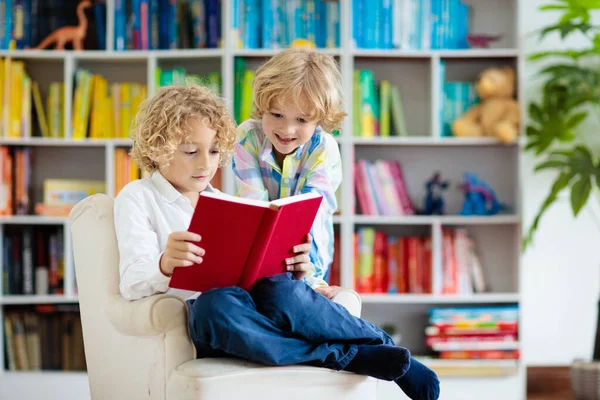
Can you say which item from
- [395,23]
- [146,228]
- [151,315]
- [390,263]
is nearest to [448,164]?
[390,263]

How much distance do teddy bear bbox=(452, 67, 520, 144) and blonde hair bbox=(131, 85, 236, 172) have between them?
1687 mm

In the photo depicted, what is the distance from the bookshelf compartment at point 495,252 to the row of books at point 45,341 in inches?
64.9

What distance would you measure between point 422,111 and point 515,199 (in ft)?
1.82

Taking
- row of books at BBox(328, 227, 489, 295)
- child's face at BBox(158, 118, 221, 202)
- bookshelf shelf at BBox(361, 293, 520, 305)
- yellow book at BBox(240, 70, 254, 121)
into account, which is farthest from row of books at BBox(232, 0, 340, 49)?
child's face at BBox(158, 118, 221, 202)

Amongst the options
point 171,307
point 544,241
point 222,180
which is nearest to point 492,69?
point 544,241

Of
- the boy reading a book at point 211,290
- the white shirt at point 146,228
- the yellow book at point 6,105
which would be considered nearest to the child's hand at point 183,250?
the boy reading a book at point 211,290

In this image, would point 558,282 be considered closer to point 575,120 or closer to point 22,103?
point 575,120

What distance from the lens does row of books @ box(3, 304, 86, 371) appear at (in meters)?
3.48

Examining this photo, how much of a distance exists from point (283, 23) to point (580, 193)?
137 centimetres

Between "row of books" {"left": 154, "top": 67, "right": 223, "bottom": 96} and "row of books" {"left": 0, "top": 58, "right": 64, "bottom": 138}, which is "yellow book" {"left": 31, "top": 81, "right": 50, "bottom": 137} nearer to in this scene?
"row of books" {"left": 0, "top": 58, "right": 64, "bottom": 138}

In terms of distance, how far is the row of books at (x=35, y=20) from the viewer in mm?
3479

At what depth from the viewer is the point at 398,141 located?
342 centimetres

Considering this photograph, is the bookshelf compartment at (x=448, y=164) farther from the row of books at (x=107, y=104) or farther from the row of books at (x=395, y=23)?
the row of books at (x=107, y=104)

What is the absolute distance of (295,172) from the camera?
2.22 m
